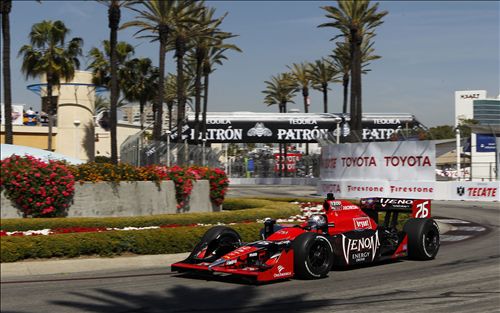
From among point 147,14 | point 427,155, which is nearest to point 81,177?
point 427,155

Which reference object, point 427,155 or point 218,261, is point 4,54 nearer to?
point 427,155

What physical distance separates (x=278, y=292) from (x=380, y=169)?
26410 millimetres

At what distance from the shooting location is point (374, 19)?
47188 millimetres

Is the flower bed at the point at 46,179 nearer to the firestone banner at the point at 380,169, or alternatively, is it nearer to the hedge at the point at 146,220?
the hedge at the point at 146,220

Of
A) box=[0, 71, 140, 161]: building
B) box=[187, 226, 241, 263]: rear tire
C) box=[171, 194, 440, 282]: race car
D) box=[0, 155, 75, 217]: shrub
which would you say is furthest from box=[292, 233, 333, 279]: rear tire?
box=[0, 71, 140, 161]: building

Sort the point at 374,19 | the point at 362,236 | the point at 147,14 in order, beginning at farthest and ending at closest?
the point at 374,19 → the point at 147,14 → the point at 362,236

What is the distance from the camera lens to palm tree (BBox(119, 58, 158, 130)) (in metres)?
A: 60.2

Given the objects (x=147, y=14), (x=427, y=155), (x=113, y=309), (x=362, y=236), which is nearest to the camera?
(x=113, y=309)

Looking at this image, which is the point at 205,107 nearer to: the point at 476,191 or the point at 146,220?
the point at 476,191

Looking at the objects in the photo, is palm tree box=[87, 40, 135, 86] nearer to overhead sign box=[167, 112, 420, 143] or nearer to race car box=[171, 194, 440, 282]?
overhead sign box=[167, 112, 420, 143]

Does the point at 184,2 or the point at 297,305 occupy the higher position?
the point at 184,2

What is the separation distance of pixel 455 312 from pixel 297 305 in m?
1.96

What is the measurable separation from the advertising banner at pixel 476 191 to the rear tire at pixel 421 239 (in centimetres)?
2046

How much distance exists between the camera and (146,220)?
16.7 m
